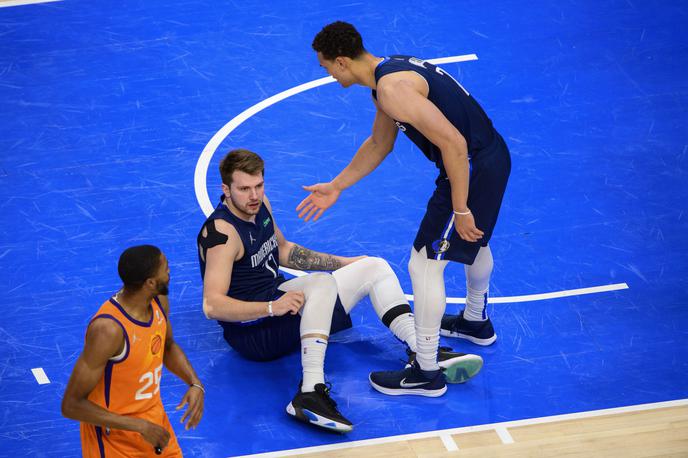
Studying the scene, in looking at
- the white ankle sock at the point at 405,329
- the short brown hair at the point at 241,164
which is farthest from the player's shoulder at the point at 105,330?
the white ankle sock at the point at 405,329

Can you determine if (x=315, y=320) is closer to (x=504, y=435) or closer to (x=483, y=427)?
(x=483, y=427)

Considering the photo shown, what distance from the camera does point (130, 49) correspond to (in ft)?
32.4

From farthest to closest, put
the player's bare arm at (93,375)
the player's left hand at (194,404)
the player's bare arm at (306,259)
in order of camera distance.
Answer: the player's bare arm at (306,259)
the player's left hand at (194,404)
the player's bare arm at (93,375)

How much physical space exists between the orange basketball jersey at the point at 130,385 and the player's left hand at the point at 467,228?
188cm

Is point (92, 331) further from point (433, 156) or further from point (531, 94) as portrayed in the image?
point (531, 94)

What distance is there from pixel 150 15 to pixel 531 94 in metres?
4.09

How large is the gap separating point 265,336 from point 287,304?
Result: 440mm

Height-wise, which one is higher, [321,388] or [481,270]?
[481,270]

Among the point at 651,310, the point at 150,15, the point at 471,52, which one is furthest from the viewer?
the point at 150,15

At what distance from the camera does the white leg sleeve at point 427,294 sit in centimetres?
594

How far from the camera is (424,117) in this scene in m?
5.36

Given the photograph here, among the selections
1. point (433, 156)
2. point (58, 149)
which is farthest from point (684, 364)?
point (58, 149)

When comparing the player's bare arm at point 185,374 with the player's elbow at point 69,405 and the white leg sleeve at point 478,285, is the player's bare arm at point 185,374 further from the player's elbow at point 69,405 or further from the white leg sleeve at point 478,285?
the white leg sleeve at point 478,285

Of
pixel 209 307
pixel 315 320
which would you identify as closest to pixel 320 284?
pixel 315 320
